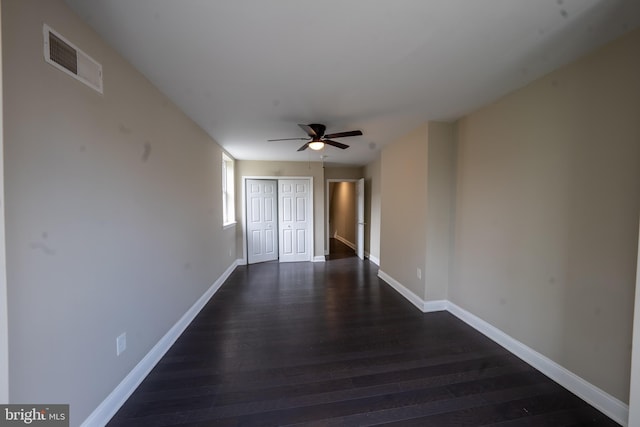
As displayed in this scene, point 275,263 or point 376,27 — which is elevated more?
point 376,27

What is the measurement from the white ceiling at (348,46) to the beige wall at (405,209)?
80cm

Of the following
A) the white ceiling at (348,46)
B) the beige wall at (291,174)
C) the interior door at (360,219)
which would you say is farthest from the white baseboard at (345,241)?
the white ceiling at (348,46)

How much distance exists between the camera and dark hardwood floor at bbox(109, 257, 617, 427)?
1.59 metres

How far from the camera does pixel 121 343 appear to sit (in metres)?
1.68

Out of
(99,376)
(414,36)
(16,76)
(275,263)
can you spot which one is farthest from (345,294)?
(16,76)

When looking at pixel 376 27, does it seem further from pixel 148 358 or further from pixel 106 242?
pixel 148 358

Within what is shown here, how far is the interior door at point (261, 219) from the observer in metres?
5.52

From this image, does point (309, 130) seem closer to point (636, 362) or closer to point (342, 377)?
point (342, 377)

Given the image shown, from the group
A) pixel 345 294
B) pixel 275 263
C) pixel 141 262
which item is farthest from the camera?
pixel 275 263

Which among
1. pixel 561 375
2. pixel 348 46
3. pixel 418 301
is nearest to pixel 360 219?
pixel 418 301

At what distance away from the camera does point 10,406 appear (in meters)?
1.00

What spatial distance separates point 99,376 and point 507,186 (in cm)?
344

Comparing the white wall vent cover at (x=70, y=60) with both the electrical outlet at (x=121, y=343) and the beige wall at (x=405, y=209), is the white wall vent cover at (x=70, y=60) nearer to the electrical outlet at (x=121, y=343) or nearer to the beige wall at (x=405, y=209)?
the electrical outlet at (x=121, y=343)

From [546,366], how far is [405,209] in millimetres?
2148
